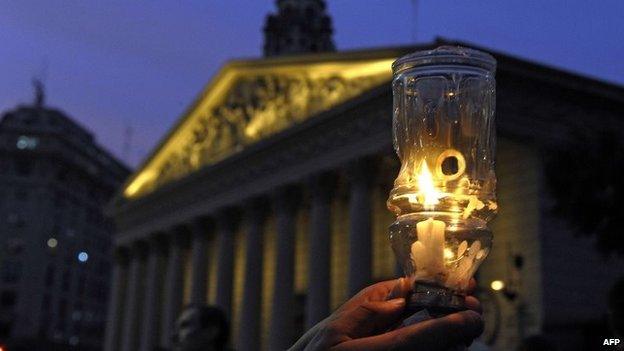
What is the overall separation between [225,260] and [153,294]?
29.4 ft

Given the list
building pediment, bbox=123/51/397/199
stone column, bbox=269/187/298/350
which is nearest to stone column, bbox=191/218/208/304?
building pediment, bbox=123/51/397/199

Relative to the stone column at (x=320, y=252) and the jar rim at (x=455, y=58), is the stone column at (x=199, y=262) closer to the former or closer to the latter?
the stone column at (x=320, y=252)

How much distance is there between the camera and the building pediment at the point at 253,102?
32.4 metres

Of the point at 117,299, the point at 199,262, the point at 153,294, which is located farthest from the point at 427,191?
the point at 117,299

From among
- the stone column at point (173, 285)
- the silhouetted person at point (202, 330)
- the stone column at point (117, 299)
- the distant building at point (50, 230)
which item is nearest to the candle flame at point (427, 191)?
the silhouetted person at point (202, 330)

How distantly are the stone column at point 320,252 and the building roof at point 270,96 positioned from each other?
305cm

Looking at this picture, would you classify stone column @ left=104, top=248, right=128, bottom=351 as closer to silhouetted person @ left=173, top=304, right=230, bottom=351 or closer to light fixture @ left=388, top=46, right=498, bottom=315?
silhouetted person @ left=173, top=304, right=230, bottom=351

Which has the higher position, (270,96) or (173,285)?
(270,96)

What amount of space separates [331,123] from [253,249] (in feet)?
23.8

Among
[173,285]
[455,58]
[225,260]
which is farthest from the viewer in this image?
[173,285]

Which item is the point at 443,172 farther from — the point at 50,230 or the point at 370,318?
the point at 50,230

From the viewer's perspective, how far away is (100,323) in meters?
91.1

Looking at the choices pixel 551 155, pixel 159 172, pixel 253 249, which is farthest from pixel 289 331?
pixel 159 172

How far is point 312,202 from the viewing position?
3369cm
